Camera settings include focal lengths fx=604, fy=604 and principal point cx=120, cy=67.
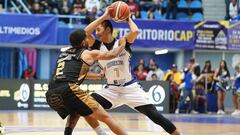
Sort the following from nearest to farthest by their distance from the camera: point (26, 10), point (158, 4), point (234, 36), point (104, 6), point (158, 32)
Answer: point (158, 32), point (26, 10), point (234, 36), point (104, 6), point (158, 4)

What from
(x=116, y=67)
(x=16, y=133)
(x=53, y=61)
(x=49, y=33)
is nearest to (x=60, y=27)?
(x=49, y=33)

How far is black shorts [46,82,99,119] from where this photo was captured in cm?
891

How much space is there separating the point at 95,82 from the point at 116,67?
12214 millimetres

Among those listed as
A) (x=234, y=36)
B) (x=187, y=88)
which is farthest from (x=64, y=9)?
(x=234, y=36)

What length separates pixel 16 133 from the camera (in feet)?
39.2

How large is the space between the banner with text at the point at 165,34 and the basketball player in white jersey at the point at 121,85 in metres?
15.2

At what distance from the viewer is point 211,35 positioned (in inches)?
1008

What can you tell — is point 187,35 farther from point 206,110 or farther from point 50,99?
point 50,99

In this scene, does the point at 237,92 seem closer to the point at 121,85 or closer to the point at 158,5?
the point at 158,5

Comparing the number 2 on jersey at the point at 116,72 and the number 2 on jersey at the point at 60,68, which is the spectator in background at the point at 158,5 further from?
the number 2 on jersey at the point at 60,68

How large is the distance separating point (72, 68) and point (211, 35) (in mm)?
17213

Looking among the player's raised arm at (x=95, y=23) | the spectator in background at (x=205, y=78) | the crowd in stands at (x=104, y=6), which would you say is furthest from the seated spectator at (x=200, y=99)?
the player's raised arm at (x=95, y=23)

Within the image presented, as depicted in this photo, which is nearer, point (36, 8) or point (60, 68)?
point (60, 68)

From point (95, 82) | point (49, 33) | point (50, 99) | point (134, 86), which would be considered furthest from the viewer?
point (49, 33)
